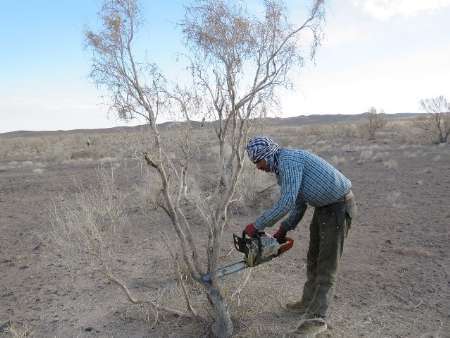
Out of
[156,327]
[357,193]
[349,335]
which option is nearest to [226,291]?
[156,327]

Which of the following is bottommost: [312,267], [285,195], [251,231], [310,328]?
[310,328]

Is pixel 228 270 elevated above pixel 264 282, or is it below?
above

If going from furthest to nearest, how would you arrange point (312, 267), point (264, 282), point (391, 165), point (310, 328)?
point (391, 165) < point (264, 282) < point (312, 267) < point (310, 328)

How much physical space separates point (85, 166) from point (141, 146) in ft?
55.7

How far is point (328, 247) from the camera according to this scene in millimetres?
4074

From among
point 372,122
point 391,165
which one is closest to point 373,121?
point 372,122

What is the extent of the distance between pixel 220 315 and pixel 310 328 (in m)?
0.75

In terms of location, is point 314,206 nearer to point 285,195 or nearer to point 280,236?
point 280,236

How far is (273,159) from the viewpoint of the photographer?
12.1 feet

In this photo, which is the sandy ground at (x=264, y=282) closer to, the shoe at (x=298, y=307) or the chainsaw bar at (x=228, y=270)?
the shoe at (x=298, y=307)

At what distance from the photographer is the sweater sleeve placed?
348 cm

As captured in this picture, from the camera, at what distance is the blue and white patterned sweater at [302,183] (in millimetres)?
3500

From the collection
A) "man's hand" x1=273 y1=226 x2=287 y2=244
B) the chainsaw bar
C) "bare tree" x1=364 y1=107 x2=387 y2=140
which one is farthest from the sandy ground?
"bare tree" x1=364 y1=107 x2=387 y2=140

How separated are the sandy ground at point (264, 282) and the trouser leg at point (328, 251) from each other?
1.11 feet
